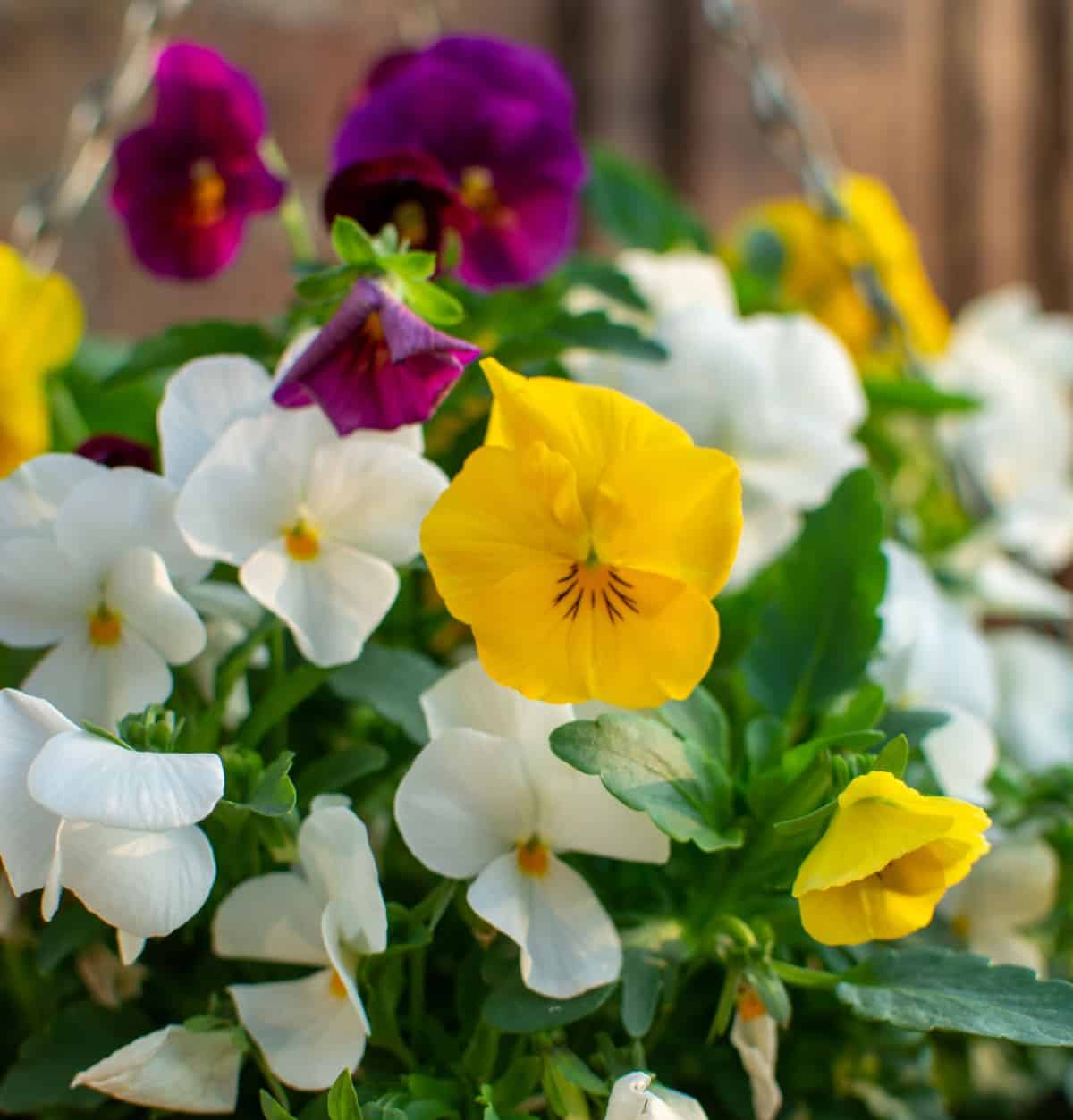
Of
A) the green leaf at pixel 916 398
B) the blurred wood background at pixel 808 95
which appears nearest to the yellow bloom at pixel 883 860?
the green leaf at pixel 916 398

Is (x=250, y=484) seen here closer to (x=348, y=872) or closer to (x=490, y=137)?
(x=348, y=872)

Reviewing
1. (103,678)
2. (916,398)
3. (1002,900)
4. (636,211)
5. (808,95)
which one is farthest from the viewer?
(808,95)

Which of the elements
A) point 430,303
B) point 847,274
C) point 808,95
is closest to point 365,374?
point 430,303

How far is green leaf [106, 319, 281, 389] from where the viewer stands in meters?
0.56

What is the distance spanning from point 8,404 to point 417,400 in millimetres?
303

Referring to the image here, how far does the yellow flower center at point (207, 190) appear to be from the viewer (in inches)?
23.7

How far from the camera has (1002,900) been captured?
1.74 feet

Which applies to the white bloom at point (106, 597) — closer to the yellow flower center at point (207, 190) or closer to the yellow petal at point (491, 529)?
the yellow petal at point (491, 529)

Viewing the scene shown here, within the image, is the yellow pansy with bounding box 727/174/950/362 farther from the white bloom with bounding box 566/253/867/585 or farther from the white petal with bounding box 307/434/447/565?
the white petal with bounding box 307/434/447/565

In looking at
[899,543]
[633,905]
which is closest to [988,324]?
[899,543]

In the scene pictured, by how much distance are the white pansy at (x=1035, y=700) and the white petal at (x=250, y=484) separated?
0.44 m

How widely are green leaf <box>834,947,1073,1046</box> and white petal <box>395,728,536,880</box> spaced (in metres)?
0.12

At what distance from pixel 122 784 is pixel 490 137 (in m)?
0.36

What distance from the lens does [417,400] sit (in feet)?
1.34
